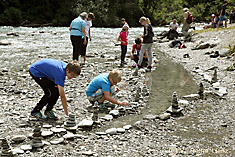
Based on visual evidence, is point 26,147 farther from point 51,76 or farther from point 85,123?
point 51,76

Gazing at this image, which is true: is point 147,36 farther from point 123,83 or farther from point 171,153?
point 171,153

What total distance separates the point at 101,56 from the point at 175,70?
481 cm

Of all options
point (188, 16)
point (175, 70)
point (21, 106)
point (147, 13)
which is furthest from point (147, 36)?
point (147, 13)

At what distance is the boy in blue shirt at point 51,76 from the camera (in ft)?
16.6

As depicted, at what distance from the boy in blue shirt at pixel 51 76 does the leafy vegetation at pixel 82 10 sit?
3642cm

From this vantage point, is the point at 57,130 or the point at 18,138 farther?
the point at 57,130

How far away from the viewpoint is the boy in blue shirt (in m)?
5.06

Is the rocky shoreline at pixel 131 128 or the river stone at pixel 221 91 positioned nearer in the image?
the rocky shoreline at pixel 131 128

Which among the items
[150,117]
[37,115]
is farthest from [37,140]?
[150,117]

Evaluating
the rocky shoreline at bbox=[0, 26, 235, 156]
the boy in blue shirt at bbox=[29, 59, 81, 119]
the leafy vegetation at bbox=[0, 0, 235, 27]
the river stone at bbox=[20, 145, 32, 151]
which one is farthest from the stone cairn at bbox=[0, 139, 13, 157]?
the leafy vegetation at bbox=[0, 0, 235, 27]

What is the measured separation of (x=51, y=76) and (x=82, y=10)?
126 feet

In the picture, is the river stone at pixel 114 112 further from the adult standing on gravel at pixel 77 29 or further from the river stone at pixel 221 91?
the adult standing on gravel at pixel 77 29

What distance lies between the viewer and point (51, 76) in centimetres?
532

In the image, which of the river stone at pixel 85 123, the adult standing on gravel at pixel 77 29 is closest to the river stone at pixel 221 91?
the river stone at pixel 85 123
